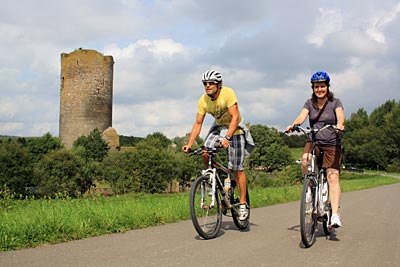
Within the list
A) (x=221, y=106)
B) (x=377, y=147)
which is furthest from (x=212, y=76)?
(x=377, y=147)

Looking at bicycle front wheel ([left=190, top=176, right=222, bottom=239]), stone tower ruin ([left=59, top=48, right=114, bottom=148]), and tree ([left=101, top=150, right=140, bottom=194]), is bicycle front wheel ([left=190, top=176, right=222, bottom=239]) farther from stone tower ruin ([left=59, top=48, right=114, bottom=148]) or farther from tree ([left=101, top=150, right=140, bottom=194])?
stone tower ruin ([left=59, top=48, right=114, bottom=148])

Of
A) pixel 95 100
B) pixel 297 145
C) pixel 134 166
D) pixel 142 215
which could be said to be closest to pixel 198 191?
pixel 142 215

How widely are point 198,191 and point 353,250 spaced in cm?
189

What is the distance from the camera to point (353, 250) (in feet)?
16.9

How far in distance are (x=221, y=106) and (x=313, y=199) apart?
5.52ft

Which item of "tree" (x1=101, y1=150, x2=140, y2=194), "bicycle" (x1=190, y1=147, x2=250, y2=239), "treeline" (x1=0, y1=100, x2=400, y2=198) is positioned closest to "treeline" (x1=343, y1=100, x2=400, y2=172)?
"treeline" (x1=0, y1=100, x2=400, y2=198)

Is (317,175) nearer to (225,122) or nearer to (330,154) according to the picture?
(330,154)

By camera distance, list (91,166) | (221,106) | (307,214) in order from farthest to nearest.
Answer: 1. (91,166)
2. (221,106)
3. (307,214)

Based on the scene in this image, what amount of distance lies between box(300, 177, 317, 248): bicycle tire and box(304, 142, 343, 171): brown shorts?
50cm

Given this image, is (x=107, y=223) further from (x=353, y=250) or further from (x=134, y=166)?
(x=134, y=166)

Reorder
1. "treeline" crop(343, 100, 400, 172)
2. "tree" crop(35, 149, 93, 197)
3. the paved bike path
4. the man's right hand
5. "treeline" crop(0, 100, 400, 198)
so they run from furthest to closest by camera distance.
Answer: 1. "treeline" crop(343, 100, 400, 172)
2. "tree" crop(35, 149, 93, 197)
3. "treeline" crop(0, 100, 400, 198)
4. the man's right hand
5. the paved bike path

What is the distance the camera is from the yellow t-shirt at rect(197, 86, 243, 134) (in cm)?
623

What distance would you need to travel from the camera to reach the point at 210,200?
595 centimetres

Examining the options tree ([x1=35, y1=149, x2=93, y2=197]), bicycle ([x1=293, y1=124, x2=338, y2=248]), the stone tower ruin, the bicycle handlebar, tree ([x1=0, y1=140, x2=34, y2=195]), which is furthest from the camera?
the stone tower ruin
